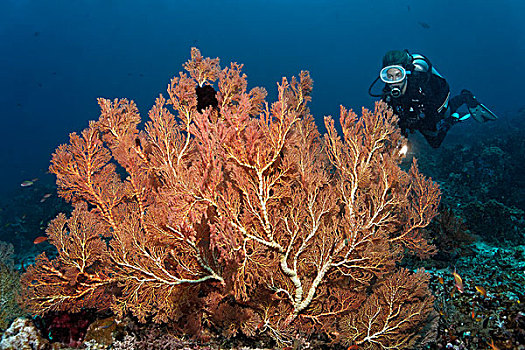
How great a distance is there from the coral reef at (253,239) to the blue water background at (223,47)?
3386 inches

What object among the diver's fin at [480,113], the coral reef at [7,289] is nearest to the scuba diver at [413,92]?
the diver's fin at [480,113]

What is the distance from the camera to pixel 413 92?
23.3ft

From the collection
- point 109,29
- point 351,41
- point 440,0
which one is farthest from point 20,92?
point 440,0

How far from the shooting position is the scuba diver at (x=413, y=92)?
263 inches

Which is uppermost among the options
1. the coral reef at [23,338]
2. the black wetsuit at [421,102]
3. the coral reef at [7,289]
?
the black wetsuit at [421,102]

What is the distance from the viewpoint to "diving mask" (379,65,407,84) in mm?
6520

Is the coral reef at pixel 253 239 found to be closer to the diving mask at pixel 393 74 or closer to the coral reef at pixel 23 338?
the coral reef at pixel 23 338

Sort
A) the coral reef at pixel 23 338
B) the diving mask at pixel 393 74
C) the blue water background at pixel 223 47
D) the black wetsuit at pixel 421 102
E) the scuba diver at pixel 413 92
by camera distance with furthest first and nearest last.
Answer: the blue water background at pixel 223 47
the black wetsuit at pixel 421 102
the scuba diver at pixel 413 92
the diving mask at pixel 393 74
the coral reef at pixel 23 338

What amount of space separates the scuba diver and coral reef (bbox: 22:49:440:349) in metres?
3.17

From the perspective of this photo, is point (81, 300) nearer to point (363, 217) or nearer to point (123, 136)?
point (123, 136)

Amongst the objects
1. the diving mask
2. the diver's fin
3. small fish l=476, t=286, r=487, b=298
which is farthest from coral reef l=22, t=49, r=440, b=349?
the diver's fin

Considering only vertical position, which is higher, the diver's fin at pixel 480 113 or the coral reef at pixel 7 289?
the diver's fin at pixel 480 113

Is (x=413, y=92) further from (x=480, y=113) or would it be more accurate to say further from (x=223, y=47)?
(x=223, y=47)

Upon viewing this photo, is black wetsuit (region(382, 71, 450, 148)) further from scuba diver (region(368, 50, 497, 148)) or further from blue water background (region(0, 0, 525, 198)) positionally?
blue water background (region(0, 0, 525, 198))
